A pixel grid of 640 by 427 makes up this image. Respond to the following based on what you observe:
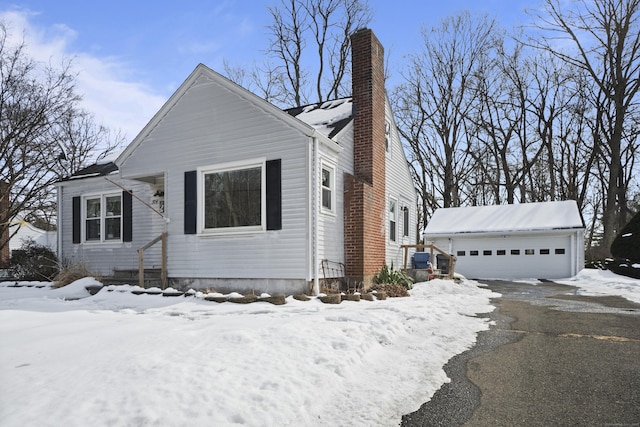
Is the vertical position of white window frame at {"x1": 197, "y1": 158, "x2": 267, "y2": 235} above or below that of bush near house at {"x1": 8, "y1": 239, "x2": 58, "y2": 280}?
above

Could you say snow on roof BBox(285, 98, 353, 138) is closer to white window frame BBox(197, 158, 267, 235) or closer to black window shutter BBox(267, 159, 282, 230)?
black window shutter BBox(267, 159, 282, 230)

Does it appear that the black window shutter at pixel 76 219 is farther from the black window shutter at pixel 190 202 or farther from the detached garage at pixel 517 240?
the detached garage at pixel 517 240

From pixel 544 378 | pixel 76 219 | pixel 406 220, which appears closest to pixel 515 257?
pixel 406 220

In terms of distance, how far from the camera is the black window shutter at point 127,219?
11844 mm

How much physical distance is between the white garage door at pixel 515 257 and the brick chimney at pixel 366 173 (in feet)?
38.7

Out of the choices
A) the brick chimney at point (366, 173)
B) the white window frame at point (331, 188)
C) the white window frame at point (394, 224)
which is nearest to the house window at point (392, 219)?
the white window frame at point (394, 224)

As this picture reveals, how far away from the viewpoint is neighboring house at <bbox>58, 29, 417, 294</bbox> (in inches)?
355

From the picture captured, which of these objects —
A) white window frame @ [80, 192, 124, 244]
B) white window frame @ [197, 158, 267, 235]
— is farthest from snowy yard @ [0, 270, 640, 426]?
white window frame @ [80, 192, 124, 244]

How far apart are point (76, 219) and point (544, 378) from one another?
12933 mm

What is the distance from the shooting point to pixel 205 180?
9945 millimetres

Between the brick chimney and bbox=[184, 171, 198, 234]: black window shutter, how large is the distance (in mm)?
3641

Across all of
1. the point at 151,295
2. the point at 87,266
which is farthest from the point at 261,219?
the point at 87,266

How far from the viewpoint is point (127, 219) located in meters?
11.9

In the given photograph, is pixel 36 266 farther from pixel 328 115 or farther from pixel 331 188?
pixel 328 115
